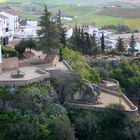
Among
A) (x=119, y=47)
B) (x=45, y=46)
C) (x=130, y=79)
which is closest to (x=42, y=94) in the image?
(x=45, y=46)

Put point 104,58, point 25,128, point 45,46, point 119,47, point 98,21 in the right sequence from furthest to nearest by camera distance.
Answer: point 98,21 → point 119,47 → point 104,58 → point 45,46 → point 25,128

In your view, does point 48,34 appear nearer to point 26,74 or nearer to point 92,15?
point 26,74

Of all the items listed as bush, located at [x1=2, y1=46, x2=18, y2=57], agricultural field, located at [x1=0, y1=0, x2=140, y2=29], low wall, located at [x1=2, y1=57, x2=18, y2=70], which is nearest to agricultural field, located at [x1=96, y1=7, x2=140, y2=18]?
agricultural field, located at [x1=0, y1=0, x2=140, y2=29]

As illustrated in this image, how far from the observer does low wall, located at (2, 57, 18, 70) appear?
148ft

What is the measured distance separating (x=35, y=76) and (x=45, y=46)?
7.69m

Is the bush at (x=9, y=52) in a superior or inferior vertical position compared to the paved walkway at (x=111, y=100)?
superior

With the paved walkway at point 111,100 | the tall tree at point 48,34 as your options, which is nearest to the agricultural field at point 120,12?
the tall tree at point 48,34

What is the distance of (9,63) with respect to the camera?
4566 centimetres

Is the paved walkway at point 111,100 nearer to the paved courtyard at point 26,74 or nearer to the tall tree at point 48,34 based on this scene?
the paved courtyard at point 26,74

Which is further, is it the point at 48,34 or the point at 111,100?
the point at 48,34

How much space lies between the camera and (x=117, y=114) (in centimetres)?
4175

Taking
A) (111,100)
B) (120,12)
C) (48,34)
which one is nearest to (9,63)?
(48,34)

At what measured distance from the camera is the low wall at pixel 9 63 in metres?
45.2

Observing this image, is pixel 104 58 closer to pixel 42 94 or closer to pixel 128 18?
pixel 42 94
